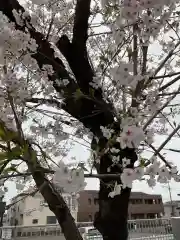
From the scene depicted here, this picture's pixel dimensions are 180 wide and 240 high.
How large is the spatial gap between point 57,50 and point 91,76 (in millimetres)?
554

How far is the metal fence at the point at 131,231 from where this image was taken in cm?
682

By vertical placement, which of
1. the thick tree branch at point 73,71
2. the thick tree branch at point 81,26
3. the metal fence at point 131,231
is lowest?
the metal fence at point 131,231

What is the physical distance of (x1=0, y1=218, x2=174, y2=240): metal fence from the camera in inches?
268

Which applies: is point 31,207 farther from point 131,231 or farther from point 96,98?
point 96,98

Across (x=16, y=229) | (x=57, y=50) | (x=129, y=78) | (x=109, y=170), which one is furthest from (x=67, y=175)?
(x=16, y=229)

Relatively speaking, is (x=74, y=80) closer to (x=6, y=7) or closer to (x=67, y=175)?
(x=6, y=7)

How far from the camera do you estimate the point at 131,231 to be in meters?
8.15

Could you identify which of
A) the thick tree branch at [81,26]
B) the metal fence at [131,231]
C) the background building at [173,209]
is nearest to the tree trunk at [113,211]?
the thick tree branch at [81,26]

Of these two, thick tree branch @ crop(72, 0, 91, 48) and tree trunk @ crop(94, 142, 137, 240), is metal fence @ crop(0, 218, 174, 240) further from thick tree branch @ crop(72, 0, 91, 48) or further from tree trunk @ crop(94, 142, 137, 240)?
thick tree branch @ crop(72, 0, 91, 48)

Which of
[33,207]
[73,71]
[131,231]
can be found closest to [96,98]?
[73,71]

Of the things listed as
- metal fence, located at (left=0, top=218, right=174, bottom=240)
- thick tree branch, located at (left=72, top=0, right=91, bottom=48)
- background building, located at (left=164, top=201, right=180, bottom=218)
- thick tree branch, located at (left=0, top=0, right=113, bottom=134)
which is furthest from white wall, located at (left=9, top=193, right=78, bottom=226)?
background building, located at (left=164, top=201, right=180, bottom=218)

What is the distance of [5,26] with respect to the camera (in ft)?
5.43

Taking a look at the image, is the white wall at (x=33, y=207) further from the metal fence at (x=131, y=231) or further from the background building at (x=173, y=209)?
the background building at (x=173, y=209)

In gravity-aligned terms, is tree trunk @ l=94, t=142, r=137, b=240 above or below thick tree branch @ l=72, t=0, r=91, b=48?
below
